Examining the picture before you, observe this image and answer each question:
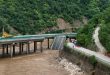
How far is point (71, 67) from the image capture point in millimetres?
56188

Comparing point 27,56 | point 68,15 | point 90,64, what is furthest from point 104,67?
point 68,15

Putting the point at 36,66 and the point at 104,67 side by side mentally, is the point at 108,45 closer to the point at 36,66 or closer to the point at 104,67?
the point at 104,67

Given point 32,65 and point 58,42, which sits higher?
point 32,65

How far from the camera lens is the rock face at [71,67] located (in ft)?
171

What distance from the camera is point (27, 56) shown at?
7306 cm

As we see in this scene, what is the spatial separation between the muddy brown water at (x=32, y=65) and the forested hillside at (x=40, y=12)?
92.8ft

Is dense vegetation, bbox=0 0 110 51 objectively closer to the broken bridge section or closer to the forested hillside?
the forested hillside

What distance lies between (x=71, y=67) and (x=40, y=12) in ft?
214

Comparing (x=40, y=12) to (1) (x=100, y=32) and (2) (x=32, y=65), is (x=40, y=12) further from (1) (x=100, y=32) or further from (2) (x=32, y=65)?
(1) (x=100, y=32)

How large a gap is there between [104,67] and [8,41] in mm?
30389

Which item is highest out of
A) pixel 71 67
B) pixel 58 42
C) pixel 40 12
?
pixel 40 12

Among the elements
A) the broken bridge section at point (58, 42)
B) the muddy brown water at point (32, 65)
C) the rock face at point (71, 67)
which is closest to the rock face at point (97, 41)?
the rock face at point (71, 67)

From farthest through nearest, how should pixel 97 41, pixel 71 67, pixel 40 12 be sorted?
pixel 40 12 < pixel 97 41 < pixel 71 67

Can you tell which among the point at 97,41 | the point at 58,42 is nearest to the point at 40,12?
the point at 58,42
